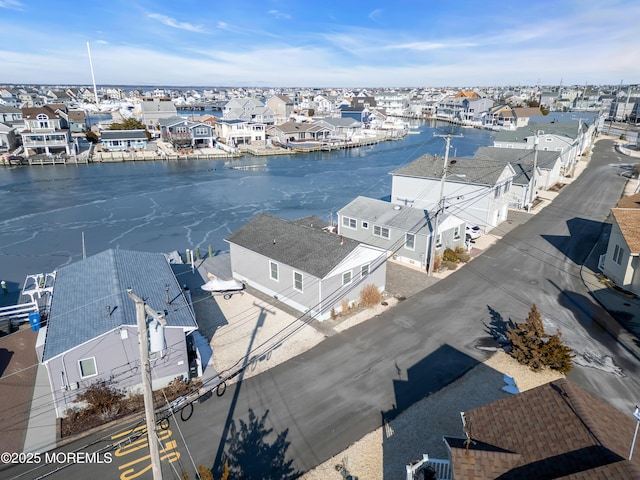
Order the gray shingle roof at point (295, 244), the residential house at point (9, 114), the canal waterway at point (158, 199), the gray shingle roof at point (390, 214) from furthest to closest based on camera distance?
the residential house at point (9, 114), the canal waterway at point (158, 199), the gray shingle roof at point (390, 214), the gray shingle roof at point (295, 244)

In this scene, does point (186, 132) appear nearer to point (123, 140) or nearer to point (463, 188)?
point (123, 140)

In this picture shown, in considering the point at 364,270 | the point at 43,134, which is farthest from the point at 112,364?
the point at 43,134

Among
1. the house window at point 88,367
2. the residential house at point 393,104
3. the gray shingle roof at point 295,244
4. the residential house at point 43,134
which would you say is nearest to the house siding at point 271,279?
the gray shingle roof at point 295,244

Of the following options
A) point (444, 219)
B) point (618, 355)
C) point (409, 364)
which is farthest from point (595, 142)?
point (409, 364)

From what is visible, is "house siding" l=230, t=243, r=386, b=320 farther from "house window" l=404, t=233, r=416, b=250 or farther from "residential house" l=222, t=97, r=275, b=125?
"residential house" l=222, t=97, r=275, b=125

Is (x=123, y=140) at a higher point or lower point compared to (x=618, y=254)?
higher

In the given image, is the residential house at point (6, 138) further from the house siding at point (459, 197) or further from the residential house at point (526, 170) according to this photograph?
the residential house at point (526, 170)
